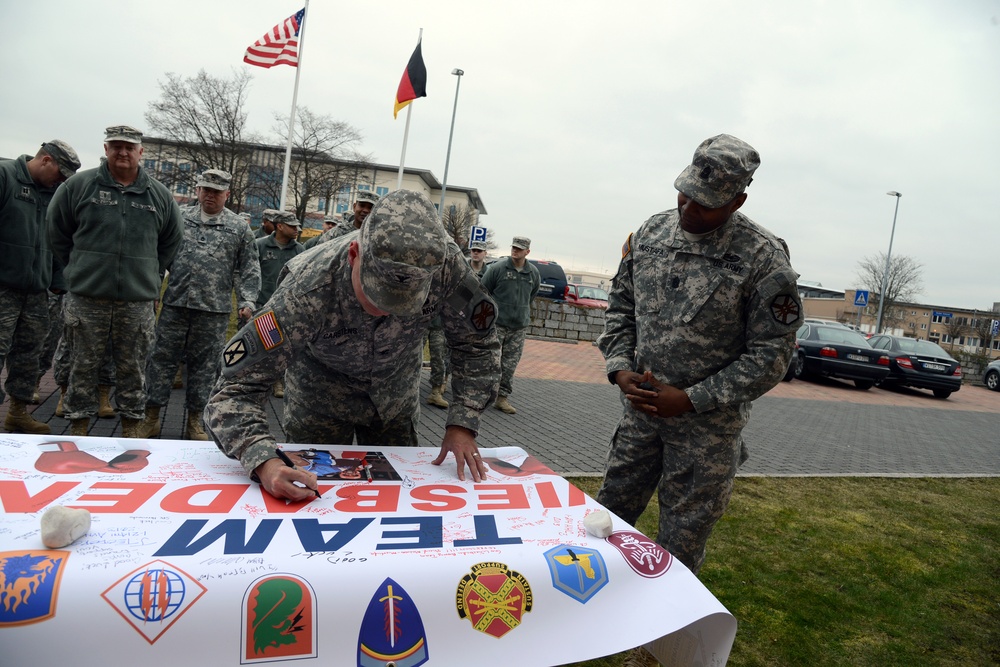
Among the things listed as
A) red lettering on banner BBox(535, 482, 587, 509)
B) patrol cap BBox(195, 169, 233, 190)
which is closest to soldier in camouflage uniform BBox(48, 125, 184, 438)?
patrol cap BBox(195, 169, 233, 190)

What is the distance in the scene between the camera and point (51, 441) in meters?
2.16

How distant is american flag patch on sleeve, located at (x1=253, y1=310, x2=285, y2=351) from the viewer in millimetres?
1992

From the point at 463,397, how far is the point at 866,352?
14.9 metres

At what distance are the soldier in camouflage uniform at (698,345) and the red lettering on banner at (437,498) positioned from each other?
2.68ft

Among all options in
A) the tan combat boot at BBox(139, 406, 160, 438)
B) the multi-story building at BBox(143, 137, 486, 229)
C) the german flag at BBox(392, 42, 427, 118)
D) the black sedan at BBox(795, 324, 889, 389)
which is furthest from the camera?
the multi-story building at BBox(143, 137, 486, 229)

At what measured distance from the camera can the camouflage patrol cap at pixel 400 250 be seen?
5.80ft

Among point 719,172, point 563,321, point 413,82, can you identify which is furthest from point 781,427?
point 413,82

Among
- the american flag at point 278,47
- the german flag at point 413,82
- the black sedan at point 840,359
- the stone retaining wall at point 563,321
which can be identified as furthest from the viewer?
the stone retaining wall at point 563,321

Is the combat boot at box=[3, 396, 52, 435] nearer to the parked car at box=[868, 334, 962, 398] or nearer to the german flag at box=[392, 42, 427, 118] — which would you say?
the german flag at box=[392, 42, 427, 118]

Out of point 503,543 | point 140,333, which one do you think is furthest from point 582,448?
point 503,543

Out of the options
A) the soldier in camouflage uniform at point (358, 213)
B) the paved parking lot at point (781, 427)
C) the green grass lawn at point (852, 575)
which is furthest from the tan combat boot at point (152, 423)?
the green grass lawn at point (852, 575)

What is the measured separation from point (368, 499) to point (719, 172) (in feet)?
5.38

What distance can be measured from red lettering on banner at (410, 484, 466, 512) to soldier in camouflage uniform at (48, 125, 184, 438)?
2982 millimetres

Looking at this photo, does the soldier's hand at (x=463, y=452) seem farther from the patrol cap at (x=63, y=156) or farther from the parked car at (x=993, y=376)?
the parked car at (x=993, y=376)
